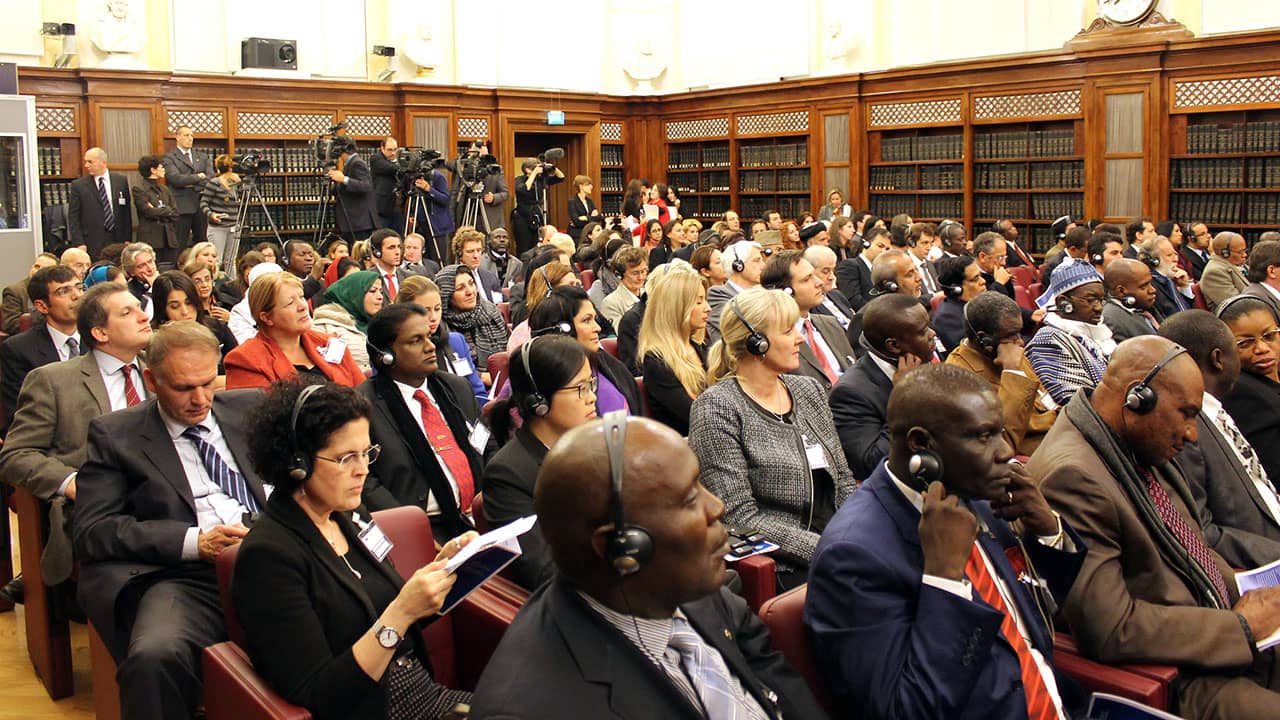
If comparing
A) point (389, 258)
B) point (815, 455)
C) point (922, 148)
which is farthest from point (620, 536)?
point (922, 148)

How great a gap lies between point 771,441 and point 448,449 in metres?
1.04

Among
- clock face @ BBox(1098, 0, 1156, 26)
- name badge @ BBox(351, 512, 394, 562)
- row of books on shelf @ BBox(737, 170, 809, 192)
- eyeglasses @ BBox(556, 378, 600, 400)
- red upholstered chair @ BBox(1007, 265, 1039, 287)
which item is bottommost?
name badge @ BBox(351, 512, 394, 562)

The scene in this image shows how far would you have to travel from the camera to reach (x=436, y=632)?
2.52 meters

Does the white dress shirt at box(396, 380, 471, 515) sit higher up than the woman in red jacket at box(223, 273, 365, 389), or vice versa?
the woman in red jacket at box(223, 273, 365, 389)

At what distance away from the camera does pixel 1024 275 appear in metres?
8.86

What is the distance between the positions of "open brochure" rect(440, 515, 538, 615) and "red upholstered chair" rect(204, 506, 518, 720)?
Result: 14 cm

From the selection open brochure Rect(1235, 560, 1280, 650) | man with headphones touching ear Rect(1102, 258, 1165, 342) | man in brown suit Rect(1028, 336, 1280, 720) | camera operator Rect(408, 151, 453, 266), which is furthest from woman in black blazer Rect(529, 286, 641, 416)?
camera operator Rect(408, 151, 453, 266)

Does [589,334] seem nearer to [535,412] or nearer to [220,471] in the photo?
[535,412]

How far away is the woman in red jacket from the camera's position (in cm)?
383

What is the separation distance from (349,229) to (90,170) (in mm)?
2408

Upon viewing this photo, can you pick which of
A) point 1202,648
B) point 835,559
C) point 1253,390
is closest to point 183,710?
point 835,559

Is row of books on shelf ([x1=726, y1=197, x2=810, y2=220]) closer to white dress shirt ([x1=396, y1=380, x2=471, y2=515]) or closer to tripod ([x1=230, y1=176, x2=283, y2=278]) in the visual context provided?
tripod ([x1=230, y1=176, x2=283, y2=278])

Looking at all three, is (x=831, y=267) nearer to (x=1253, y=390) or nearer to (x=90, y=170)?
(x=1253, y=390)

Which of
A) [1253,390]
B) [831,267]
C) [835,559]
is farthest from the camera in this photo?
[831,267]
